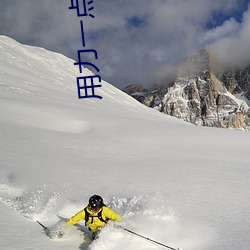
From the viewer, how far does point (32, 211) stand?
677cm

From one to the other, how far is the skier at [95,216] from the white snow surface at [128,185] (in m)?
0.21

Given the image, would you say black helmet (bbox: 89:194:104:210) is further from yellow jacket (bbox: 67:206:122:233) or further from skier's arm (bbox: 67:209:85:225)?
skier's arm (bbox: 67:209:85:225)

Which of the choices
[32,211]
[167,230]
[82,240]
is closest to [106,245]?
[82,240]

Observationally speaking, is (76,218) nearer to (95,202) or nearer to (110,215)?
(95,202)

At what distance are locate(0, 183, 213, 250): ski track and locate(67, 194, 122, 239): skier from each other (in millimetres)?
190

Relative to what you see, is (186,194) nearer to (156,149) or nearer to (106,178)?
(106,178)

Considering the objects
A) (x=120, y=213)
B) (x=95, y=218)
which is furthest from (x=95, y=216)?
(x=120, y=213)

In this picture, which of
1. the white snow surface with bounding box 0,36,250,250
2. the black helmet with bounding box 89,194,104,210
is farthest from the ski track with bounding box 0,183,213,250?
the black helmet with bounding box 89,194,104,210

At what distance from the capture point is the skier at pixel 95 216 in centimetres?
583

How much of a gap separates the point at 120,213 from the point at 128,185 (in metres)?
1.53

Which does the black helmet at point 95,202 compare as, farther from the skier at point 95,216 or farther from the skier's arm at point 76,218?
the skier's arm at point 76,218

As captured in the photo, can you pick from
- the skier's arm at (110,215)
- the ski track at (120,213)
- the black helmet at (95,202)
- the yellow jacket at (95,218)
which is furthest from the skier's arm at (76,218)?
the skier's arm at (110,215)

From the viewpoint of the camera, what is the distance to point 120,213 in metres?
6.73

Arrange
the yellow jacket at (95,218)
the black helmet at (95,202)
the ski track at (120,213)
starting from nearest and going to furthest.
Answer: the ski track at (120,213)
the black helmet at (95,202)
the yellow jacket at (95,218)
